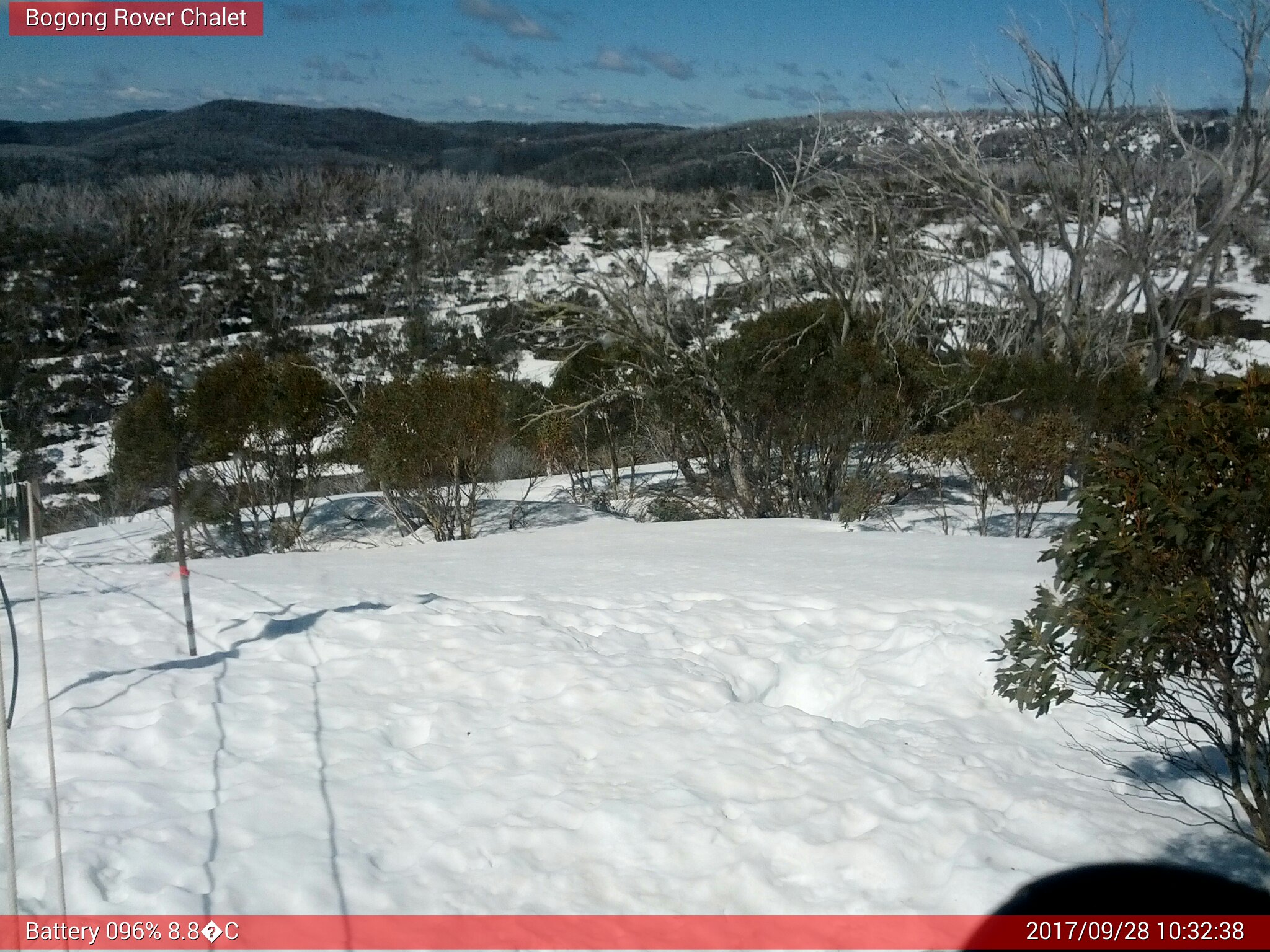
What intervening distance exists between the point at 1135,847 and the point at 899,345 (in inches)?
475

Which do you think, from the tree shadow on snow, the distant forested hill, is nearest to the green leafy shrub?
the tree shadow on snow

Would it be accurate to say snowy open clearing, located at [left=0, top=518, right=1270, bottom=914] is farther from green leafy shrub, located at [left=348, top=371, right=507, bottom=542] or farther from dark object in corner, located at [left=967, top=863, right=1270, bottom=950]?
green leafy shrub, located at [left=348, top=371, right=507, bottom=542]

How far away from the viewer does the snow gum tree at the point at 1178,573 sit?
9.93ft

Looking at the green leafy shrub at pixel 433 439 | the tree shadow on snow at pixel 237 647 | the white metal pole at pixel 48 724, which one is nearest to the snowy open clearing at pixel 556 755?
the tree shadow on snow at pixel 237 647

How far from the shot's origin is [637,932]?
3395 mm

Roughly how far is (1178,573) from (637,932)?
211 centimetres

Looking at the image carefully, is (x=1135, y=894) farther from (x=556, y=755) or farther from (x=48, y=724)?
(x=48, y=724)

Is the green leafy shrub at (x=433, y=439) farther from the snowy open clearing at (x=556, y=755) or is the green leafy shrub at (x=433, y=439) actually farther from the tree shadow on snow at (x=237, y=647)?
the tree shadow on snow at (x=237, y=647)

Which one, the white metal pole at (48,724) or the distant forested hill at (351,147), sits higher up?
the distant forested hill at (351,147)

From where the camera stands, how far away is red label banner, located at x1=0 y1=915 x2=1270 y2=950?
314 centimetres

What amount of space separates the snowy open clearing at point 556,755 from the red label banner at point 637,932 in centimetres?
7

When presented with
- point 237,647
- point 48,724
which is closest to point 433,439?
point 237,647

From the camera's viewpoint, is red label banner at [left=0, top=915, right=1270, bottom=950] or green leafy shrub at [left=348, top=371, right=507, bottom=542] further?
green leafy shrub at [left=348, top=371, right=507, bottom=542]

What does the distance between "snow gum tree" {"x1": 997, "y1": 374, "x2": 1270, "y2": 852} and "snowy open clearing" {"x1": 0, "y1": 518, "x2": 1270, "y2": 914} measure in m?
0.75
